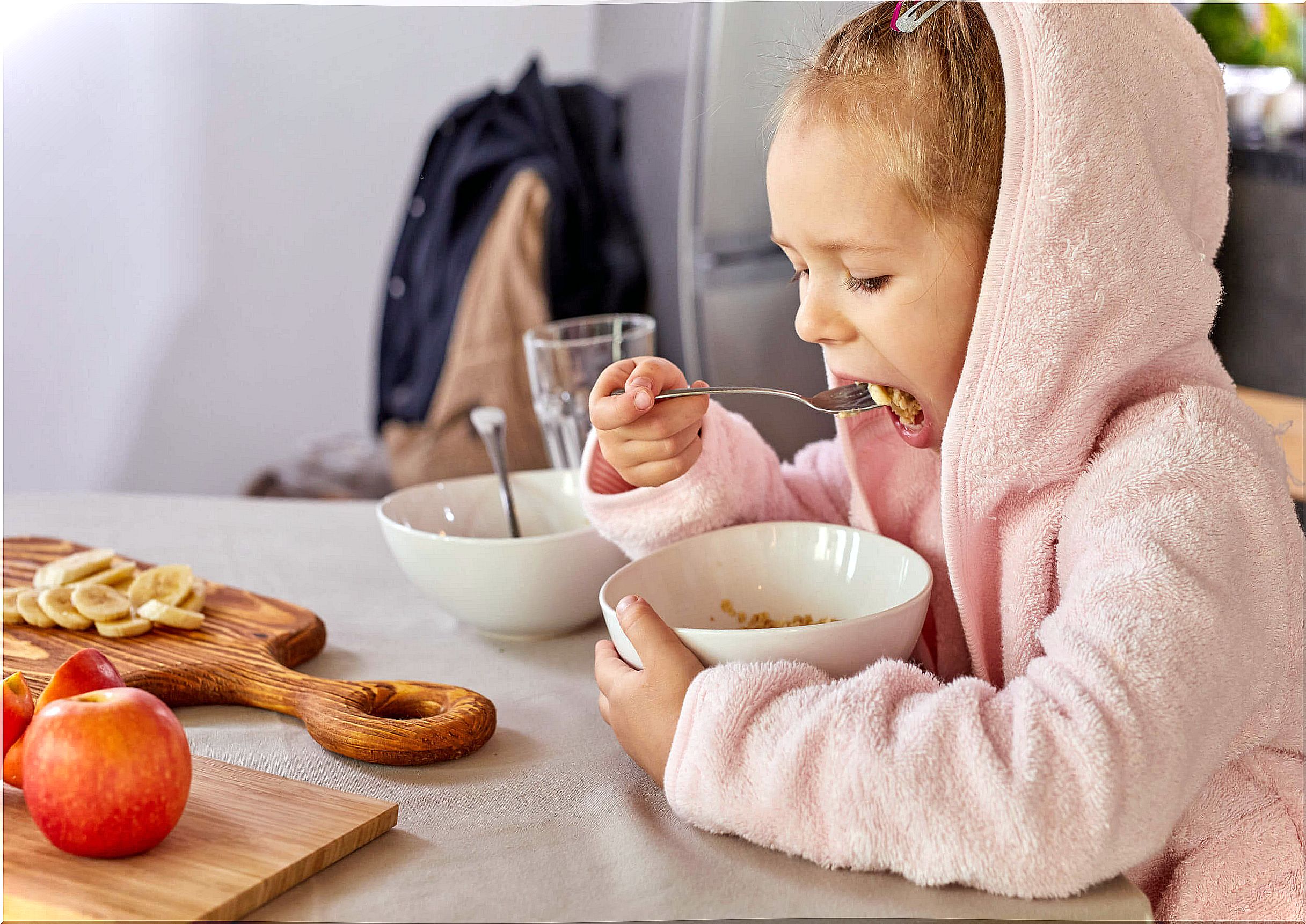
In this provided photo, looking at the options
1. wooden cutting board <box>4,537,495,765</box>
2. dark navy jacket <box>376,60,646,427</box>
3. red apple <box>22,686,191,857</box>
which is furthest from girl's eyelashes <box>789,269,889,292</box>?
dark navy jacket <box>376,60,646,427</box>

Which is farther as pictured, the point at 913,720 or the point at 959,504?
the point at 959,504

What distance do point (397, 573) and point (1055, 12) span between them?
67 centimetres

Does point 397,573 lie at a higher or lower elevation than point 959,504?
lower

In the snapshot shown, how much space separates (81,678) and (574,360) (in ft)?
1.64

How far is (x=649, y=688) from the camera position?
1.84 ft

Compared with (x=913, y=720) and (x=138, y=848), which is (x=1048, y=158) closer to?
(x=913, y=720)

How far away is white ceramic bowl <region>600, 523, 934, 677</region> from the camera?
66 cm

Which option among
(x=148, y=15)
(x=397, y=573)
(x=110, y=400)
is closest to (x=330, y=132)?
(x=148, y=15)

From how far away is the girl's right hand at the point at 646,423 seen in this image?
721 mm

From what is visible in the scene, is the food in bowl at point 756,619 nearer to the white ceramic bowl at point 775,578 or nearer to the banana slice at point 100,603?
the white ceramic bowl at point 775,578

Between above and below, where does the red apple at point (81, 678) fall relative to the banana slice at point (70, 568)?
Result: above

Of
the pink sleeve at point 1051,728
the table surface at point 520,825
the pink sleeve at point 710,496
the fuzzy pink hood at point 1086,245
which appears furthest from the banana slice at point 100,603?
the fuzzy pink hood at point 1086,245

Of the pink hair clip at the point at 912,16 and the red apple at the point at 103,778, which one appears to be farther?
the pink hair clip at the point at 912,16

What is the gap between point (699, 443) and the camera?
2.57 feet
